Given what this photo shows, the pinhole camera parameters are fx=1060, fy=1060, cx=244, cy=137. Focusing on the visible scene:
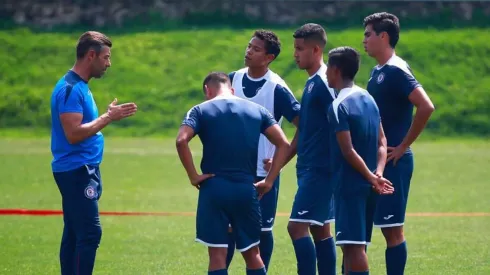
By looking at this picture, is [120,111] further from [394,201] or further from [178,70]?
[178,70]

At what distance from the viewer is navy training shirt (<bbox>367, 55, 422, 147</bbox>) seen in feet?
31.8

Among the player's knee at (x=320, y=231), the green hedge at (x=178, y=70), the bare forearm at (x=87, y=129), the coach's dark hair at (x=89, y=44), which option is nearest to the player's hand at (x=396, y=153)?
the player's knee at (x=320, y=231)

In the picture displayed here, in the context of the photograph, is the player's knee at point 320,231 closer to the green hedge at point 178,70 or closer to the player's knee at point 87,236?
the player's knee at point 87,236

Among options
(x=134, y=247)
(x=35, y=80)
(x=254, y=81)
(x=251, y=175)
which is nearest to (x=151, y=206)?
(x=134, y=247)

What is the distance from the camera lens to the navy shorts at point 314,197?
32.0 feet

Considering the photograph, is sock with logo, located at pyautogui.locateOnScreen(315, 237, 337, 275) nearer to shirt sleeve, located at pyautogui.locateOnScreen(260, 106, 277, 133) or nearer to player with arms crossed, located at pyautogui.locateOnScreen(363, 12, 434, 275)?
player with arms crossed, located at pyautogui.locateOnScreen(363, 12, 434, 275)

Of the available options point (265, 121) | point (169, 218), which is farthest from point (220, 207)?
point (169, 218)

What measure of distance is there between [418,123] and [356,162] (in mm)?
1037

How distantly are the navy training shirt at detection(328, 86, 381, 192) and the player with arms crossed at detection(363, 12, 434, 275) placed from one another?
0.65 meters

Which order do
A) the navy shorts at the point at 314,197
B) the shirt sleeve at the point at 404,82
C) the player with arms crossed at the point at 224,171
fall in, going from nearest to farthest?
the player with arms crossed at the point at 224,171
the shirt sleeve at the point at 404,82
the navy shorts at the point at 314,197

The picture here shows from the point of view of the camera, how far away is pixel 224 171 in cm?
885

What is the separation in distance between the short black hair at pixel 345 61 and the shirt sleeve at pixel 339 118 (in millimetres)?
354

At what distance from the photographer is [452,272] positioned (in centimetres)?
1099

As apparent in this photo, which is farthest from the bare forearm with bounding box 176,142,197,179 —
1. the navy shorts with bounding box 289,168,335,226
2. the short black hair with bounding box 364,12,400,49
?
the short black hair with bounding box 364,12,400,49
